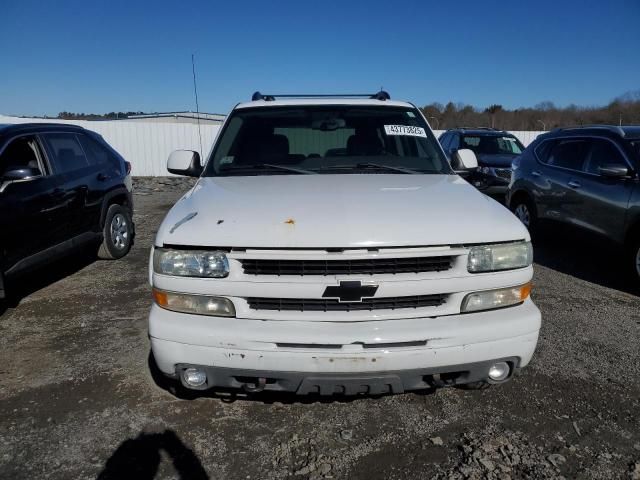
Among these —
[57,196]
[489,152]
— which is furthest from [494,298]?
[489,152]

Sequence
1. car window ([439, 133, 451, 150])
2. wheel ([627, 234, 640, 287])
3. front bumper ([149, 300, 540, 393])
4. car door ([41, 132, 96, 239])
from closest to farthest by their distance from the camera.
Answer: front bumper ([149, 300, 540, 393])
wheel ([627, 234, 640, 287])
car door ([41, 132, 96, 239])
car window ([439, 133, 451, 150])

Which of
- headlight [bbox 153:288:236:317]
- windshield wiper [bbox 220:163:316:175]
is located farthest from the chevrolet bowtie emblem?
windshield wiper [bbox 220:163:316:175]

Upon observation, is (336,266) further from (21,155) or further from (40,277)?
(40,277)

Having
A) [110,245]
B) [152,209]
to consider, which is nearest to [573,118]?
[152,209]

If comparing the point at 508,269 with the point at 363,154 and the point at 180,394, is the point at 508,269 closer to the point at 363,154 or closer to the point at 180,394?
the point at 363,154

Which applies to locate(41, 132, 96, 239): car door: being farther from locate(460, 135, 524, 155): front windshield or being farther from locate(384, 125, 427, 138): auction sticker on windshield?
locate(460, 135, 524, 155): front windshield

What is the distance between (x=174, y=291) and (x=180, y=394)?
0.84 metres

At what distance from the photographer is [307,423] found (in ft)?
9.16

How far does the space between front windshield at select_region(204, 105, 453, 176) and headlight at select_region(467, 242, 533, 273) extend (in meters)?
1.26

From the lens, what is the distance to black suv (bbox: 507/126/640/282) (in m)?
5.15

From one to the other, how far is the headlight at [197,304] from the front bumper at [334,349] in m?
0.03

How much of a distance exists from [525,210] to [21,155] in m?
6.51

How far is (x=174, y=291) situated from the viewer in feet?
8.04

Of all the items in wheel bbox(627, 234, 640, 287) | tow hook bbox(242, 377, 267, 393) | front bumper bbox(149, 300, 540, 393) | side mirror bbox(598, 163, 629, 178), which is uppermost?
side mirror bbox(598, 163, 629, 178)
